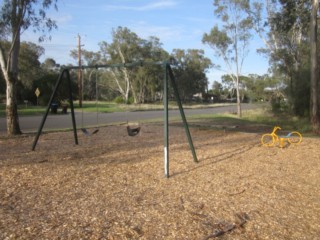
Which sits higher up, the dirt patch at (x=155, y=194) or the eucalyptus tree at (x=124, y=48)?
the eucalyptus tree at (x=124, y=48)

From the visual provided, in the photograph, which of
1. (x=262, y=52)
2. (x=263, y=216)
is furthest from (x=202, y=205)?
(x=262, y=52)

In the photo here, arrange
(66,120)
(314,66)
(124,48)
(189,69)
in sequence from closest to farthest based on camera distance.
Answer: (314,66) < (66,120) < (124,48) < (189,69)

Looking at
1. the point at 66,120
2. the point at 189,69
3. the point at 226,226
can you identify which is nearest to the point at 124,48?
the point at 189,69

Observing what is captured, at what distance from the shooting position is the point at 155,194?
18.6 feet

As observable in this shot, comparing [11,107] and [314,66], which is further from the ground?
[314,66]

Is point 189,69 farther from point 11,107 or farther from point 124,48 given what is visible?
point 11,107

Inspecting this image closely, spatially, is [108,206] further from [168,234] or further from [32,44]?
[32,44]

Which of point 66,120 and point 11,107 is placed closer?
point 11,107

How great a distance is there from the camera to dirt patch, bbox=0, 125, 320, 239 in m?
4.23

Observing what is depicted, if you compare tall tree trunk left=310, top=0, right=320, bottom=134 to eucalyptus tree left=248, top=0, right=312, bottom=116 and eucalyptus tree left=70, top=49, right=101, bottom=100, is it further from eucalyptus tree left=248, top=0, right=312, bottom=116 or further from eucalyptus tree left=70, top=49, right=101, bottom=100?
eucalyptus tree left=70, top=49, right=101, bottom=100

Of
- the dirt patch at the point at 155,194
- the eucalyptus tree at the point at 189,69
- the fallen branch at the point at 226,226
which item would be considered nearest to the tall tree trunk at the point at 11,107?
the dirt patch at the point at 155,194

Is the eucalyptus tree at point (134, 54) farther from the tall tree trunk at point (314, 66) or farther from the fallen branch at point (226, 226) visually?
the fallen branch at point (226, 226)

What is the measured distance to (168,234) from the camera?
410 centimetres

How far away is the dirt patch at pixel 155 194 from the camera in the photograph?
13.9 feet
